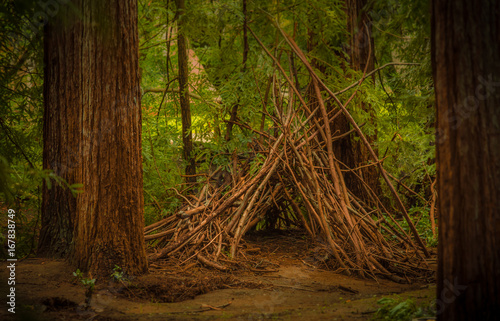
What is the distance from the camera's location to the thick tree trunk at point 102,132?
12.9ft

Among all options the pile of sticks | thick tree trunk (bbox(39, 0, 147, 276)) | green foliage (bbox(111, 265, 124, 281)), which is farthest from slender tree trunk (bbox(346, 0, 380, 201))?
green foliage (bbox(111, 265, 124, 281))

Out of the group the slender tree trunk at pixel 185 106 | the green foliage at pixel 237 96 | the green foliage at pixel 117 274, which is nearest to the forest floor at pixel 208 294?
the green foliage at pixel 117 274

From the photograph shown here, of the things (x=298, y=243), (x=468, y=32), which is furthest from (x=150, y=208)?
(x=468, y=32)

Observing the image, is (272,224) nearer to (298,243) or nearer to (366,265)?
(298,243)

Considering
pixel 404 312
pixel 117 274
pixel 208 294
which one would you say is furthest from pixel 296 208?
pixel 404 312

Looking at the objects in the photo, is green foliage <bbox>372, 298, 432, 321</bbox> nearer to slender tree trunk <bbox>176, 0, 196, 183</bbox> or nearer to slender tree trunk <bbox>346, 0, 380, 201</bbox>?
slender tree trunk <bbox>346, 0, 380, 201</bbox>

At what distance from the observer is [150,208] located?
699cm

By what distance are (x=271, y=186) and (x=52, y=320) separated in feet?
12.2

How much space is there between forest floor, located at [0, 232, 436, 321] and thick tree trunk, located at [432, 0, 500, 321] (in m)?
0.94

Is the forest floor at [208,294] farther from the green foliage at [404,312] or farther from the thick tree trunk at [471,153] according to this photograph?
the thick tree trunk at [471,153]

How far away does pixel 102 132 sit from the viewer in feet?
13.0

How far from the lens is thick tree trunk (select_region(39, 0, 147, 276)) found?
394 centimetres

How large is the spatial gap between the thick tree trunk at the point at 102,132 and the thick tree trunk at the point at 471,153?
2790 millimetres

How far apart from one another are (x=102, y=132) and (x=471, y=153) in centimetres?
307
